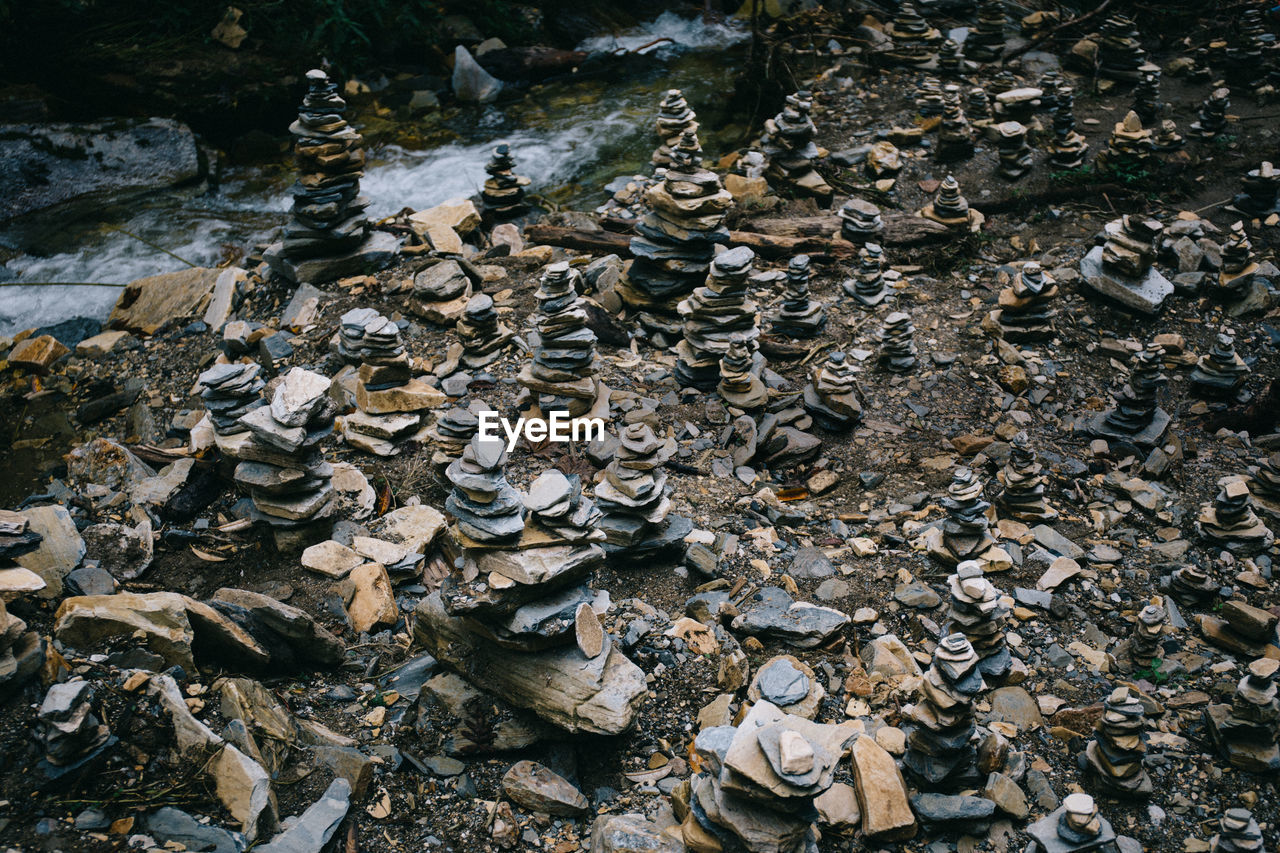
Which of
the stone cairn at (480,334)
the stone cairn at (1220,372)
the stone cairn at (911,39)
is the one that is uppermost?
the stone cairn at (911,39)

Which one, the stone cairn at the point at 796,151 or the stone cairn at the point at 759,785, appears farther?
the stone cairn at the point at 796,151

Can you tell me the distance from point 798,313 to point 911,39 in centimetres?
796

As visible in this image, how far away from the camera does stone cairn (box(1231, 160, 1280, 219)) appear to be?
30.9 feet

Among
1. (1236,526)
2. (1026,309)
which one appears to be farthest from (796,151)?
(1236,526)

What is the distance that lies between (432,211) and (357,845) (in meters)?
7.84

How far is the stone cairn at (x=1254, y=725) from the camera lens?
437 cm

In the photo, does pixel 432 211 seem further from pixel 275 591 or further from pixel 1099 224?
pixel 1099 224

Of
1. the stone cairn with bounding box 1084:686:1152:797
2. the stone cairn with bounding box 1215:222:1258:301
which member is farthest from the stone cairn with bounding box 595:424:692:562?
the stone cairn with bounding box 1215:222:1258:301

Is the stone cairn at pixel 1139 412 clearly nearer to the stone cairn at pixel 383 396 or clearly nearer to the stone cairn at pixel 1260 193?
the stone cairn at pixel 1260 193

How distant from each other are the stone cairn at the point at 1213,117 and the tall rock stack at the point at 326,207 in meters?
9.88

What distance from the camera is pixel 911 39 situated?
1382 cm

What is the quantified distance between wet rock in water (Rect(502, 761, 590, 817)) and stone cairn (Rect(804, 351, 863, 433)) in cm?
403

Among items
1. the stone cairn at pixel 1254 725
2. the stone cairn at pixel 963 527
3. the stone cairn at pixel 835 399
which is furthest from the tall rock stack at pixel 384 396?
the stone cairn at pixel 1254 725

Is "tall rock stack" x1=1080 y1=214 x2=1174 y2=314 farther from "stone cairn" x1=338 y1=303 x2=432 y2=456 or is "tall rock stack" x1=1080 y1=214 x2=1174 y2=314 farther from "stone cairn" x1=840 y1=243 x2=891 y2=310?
"stone cairn" x1=338 y1=303 x2=432 y2=456
